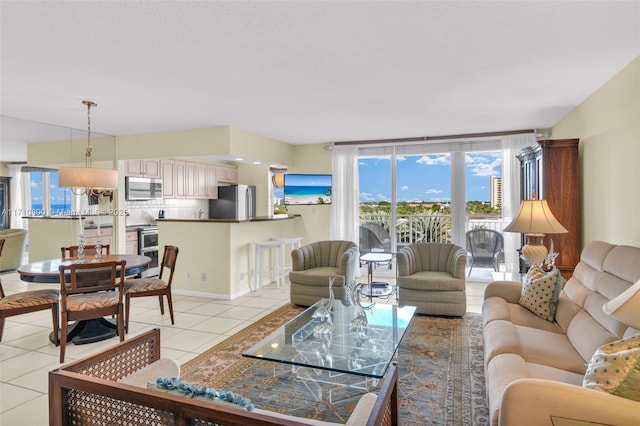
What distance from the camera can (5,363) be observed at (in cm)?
314

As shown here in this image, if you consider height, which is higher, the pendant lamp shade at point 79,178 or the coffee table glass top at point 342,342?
the pendant lamp shade at point 79,178

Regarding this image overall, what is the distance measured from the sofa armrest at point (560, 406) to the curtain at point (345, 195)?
5026 millimetres

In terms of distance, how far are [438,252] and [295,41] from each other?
3330 mm

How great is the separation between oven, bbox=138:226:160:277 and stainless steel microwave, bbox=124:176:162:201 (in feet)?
1.79

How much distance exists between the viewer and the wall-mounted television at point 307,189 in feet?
22.1

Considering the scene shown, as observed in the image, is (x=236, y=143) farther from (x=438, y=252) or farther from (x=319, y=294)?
(x=438, y=252)

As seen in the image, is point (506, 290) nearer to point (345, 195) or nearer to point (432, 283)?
point (432, 283)

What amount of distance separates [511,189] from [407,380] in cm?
398

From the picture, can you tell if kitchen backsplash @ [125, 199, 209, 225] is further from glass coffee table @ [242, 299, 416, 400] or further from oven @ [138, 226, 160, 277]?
glass coffee table @ [242, 299, 416, 400]

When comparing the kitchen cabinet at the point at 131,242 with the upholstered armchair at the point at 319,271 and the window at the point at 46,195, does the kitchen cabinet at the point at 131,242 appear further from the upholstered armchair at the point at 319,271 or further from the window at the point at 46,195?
the upholstered armchair at the point at 319,271

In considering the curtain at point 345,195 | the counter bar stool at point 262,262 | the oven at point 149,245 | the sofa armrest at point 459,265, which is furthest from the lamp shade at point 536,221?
the oven at point 149,245

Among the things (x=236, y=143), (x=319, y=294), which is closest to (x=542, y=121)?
(x=319, y=294)

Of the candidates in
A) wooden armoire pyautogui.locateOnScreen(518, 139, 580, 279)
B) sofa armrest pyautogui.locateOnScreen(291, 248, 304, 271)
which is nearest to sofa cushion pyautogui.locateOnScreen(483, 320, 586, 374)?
wooden armoire pyautogui.locateOnScreen(518, 139, 580, 279)

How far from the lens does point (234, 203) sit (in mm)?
8008
